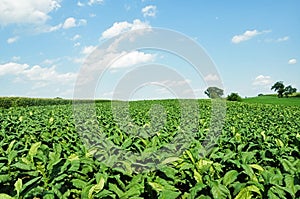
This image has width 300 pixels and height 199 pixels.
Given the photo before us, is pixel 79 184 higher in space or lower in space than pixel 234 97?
lower

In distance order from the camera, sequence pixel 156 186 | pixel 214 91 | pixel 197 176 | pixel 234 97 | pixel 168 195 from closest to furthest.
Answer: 1. pixel 168 195
2. pixel 156 186
3. pixel 197 176
4. pixel 214 91
5. pixel 234 97

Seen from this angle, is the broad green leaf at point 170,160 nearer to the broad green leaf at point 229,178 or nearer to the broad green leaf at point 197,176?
the broad green leaf at point 197,176

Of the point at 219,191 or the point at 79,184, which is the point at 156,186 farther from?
the point at 79,184

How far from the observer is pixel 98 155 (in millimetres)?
3379

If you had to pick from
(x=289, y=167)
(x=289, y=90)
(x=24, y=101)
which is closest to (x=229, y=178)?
(x=289, y=167)

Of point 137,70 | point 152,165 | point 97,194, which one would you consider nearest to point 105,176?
point 97,194

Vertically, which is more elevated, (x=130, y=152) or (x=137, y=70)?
(x=137, y=70)

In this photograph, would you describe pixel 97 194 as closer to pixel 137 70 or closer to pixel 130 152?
pixel 130 152

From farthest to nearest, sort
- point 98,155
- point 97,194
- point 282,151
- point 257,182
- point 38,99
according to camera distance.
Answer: point 38,99 < point 282,151 < point 98,155 < point 257,182 < point 97,194

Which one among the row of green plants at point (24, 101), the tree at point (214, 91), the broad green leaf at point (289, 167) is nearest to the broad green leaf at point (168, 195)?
the broad green leaf at point (289, 167)

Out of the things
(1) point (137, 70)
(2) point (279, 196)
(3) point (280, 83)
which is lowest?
(2) point (279, 196)

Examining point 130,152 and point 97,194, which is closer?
point 97,194

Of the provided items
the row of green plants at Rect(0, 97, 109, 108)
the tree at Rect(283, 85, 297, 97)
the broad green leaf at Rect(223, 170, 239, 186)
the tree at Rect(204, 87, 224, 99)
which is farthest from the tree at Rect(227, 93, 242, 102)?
the broad green leaf at Rect(223, 170, 239, 186)

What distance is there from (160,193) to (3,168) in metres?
1.45
